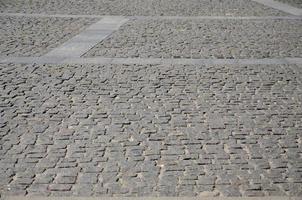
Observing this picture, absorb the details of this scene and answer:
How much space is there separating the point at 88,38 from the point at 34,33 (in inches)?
57.2

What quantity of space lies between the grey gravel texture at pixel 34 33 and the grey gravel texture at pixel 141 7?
4.58ft

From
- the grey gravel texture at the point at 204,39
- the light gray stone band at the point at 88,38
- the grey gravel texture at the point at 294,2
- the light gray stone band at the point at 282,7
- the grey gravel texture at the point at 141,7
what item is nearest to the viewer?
the light gray stone band at the point at 88,38

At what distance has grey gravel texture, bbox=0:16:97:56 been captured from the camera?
904 cm

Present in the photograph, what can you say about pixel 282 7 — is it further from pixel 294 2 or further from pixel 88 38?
pixel 88 38

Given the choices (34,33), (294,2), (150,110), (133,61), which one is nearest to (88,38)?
(34,33)

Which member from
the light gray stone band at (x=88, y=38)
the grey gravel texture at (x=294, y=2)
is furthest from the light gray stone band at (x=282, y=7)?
the light gray stone band at (x=88, y=38)

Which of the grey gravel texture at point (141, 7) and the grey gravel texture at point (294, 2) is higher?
the grey gravel texture at point (141, 7)

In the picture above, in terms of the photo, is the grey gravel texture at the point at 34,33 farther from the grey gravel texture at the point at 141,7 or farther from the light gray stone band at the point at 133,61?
the grey gravel texture at the point at 141,7

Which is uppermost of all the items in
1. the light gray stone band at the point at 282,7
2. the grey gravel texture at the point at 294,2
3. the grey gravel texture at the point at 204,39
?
the grey gravel texture at the point at 204,39

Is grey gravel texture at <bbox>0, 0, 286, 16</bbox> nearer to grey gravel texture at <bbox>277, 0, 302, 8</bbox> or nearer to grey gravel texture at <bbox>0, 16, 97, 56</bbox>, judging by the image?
grey gravel texture at <bbox>277, 0, 302, 8</bbox>

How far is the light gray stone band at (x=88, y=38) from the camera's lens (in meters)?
8.83

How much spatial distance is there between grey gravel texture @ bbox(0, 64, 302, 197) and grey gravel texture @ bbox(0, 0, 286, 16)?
5922 mm

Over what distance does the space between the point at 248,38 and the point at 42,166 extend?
7111 millimetres

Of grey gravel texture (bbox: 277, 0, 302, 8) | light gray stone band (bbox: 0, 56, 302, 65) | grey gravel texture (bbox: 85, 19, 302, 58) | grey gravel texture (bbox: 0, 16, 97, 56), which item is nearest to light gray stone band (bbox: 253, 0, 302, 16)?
grey gravel texture (bbox: 277, 0, 302, 8)
